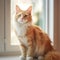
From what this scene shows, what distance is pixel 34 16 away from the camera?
159cm

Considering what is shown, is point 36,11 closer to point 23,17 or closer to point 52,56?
point 23,17

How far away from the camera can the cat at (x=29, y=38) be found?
1.25m

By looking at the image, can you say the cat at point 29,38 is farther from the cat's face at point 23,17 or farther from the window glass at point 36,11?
the window glass at point 36,11

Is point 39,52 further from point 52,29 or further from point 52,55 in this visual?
point 52,29

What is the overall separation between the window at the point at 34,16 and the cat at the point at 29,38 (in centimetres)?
23

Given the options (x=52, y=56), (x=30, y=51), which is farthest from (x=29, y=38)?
(x=52, y=56)

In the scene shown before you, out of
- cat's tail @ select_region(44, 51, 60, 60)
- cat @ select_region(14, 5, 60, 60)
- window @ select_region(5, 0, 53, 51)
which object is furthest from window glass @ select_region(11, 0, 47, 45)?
cat's tail @ select_region(44, 51, 60, 60)

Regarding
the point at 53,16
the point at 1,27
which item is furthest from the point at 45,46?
the point at 1,27

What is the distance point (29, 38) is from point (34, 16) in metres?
0.39

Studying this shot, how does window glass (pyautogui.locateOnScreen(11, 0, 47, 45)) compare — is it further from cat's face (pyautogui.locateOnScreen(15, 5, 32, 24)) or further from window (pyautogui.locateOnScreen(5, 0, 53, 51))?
cat's face (pyautogui.locateOnScreen(15, 5, 32, 24))

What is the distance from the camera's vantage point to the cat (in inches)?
49.4

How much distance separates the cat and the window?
0.23 m

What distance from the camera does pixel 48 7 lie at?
1.60 metres

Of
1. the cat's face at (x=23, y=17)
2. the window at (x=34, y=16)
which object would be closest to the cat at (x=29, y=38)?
the cat's face at (x=23, y=17)
